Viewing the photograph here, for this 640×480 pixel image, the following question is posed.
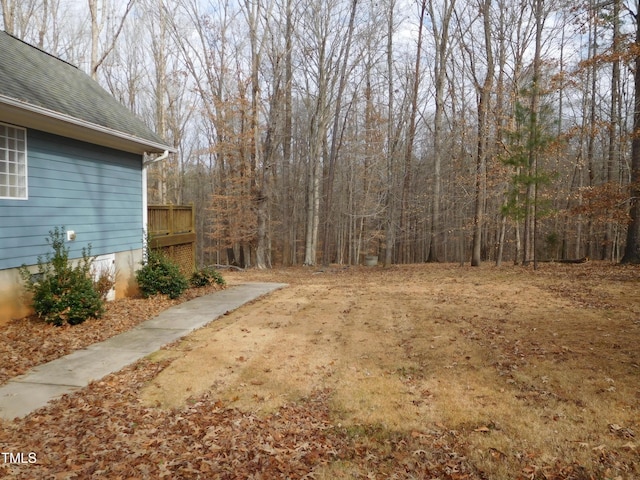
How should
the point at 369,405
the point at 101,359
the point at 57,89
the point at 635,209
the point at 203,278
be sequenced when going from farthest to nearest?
the point at 203,278 → the point at 635,209 → the point at 57,89 → the point at 101,359 → the point at 369,405

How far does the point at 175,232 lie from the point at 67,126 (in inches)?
185

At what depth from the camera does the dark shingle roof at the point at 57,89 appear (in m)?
6.59

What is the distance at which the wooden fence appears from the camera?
10666mm

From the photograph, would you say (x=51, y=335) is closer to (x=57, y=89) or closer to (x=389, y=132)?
(x=57, y=89)

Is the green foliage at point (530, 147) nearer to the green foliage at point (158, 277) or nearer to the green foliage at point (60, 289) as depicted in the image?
the green foliage at point (158, 277)

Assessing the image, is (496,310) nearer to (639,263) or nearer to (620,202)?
(620,202)

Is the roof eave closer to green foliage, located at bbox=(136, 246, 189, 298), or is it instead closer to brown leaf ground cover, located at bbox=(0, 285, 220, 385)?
green foliage, located at bbox=(136, 246, 189, 298)

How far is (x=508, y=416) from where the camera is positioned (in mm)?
3709

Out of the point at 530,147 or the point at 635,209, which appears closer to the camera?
the point at 635,209

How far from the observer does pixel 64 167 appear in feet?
24.7

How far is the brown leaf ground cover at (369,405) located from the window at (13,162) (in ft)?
11.9

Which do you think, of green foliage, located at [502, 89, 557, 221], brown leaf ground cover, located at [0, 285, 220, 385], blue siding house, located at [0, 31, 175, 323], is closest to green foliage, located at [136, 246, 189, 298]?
blue siding house, located at [0, 31, 175, 323]

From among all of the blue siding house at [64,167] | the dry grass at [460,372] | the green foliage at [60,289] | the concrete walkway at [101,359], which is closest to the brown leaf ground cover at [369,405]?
the dry grass at [460,372]

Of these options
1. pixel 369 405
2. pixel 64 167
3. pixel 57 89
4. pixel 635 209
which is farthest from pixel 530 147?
pixel 57 89
